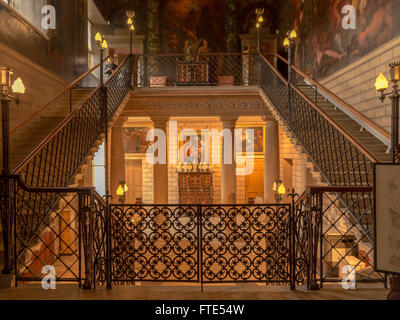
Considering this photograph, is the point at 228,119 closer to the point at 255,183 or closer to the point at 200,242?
the point at 255,183

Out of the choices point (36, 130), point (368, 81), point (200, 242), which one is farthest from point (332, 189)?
point (36, 130)

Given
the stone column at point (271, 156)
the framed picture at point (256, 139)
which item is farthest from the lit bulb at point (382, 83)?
the framed picture at point (256, 139)

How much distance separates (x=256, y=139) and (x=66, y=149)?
9.80 m

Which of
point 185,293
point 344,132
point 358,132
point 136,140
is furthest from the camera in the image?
point 136,140

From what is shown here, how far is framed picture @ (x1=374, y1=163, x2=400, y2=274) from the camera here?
263 cm

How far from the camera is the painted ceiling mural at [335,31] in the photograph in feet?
23.1

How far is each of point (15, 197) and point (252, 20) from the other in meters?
14.2

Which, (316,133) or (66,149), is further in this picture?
(316,133)

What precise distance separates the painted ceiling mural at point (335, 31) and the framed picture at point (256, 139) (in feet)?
11.2

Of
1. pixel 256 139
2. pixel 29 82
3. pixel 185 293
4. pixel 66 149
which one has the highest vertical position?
pixel 29 82

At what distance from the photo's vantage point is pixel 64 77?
36.7ft

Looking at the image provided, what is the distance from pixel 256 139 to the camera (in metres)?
15.3
